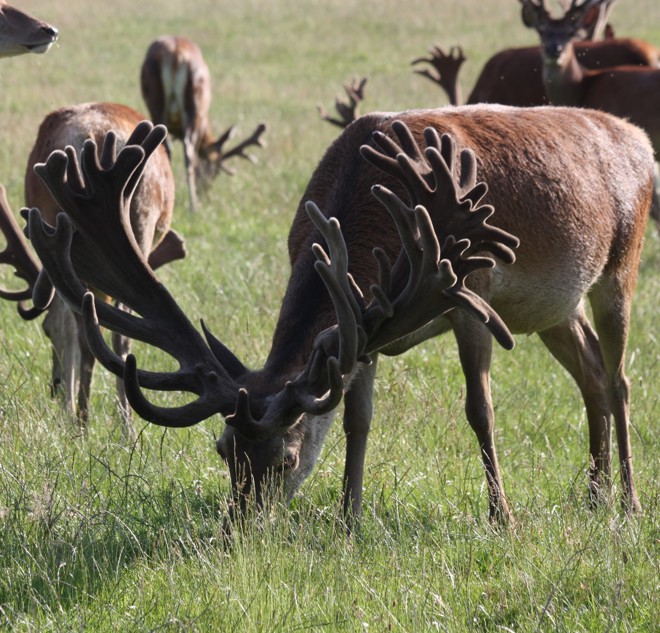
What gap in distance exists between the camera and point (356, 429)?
4.85 m

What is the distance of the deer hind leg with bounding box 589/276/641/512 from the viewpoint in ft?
17.3

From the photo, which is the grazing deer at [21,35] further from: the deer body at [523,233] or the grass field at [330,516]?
the deer body at [523,233]

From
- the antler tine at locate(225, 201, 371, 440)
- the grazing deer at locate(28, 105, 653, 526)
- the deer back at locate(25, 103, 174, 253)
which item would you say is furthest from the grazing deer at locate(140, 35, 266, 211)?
the antler tine at locate(225, 201, 371, 440)

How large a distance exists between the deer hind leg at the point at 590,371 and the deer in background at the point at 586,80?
15.9 feet

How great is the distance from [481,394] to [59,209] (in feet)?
8.51

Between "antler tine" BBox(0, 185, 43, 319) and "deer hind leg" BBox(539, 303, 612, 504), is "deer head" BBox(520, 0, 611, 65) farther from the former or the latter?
"antler tine" BBox(0, 185, 43, 319)

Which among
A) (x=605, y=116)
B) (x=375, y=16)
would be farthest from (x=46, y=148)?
(x=375, y=16)

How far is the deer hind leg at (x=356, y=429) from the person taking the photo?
475 centimetres

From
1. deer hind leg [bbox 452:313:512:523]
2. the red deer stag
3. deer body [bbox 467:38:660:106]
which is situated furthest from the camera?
deer body [bbox 467:38:660:106]

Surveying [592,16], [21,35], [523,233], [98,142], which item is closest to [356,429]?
[523,233]

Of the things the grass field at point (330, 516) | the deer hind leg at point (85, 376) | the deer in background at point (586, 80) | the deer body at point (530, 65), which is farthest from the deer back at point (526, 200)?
the deer body at point (530, 65)

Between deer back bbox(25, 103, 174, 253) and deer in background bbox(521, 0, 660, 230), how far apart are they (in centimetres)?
503

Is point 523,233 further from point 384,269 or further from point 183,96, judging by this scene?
point 183,96

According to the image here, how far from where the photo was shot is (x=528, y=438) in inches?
219
